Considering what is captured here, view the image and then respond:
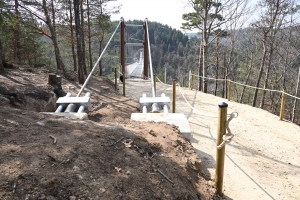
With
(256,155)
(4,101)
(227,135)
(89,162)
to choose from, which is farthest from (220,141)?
(4,101)

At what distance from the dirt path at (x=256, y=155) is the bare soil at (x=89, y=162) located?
58 cm

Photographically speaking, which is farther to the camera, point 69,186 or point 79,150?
point 79,150

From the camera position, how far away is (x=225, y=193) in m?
2.54

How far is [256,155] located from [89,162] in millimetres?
3041

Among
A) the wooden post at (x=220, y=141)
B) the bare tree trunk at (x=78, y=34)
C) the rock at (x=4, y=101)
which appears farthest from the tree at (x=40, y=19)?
the wooden post at (x=220, y=141)

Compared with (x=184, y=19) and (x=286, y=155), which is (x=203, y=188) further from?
(x=184, y=19)

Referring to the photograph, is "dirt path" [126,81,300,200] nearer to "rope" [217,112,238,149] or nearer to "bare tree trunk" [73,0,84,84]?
"rope" [217,112,238,149]

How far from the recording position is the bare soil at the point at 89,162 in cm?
146

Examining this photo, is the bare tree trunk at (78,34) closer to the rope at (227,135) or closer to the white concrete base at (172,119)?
the white concrete base at (172,119)

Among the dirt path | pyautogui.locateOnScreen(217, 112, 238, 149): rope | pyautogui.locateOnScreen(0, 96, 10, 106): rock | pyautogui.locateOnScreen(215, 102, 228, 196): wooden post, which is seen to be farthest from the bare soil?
pyautogui.locateOnScreen(0, 96, 10, 106): rock

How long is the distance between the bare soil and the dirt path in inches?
22.7

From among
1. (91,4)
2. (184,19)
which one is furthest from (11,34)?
(184,19)

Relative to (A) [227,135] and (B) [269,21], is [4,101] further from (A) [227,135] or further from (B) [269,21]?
(B) [269,21]

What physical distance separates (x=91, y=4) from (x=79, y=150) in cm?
1359
